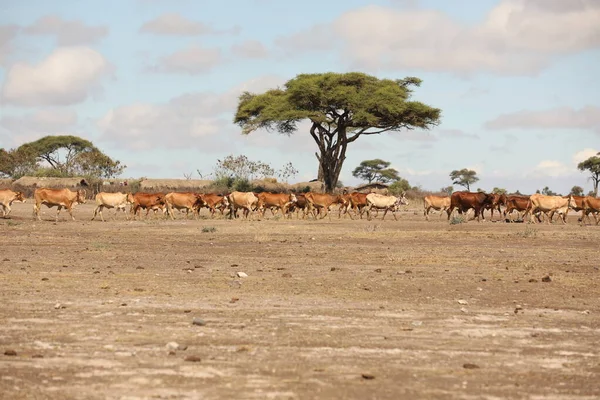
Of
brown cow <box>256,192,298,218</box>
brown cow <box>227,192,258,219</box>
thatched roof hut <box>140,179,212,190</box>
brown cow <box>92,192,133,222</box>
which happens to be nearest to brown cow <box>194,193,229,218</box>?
brown cow <box>227,192,258,219</box>

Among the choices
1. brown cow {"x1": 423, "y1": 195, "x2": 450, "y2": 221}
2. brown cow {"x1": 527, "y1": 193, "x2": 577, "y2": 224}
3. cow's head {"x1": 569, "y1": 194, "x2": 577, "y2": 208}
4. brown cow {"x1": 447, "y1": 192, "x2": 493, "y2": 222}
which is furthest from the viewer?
brown cow {"x1": 423, "y1": 195, "x2": 450, "y2": 221}

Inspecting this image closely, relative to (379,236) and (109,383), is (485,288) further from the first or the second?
(379,236)

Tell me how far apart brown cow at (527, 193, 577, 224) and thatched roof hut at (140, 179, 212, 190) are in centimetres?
3166

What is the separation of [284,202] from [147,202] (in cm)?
628

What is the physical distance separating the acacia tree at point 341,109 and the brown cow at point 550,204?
66.7 ft

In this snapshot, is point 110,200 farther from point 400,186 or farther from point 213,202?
point 400,186

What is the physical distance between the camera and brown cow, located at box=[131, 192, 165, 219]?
40562 mm

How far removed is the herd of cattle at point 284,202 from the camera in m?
38.8

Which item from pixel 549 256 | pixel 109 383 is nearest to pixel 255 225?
pixel 549 256

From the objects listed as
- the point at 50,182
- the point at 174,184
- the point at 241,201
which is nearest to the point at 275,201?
the point at 241,201

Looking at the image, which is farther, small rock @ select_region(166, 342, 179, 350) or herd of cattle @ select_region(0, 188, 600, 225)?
herd of cattle @ select_region(0, 188, 600, 225)

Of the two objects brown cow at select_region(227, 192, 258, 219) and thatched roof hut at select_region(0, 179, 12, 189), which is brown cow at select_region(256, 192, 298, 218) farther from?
thatched roof hut at select_region(0, 179, 12, 189)

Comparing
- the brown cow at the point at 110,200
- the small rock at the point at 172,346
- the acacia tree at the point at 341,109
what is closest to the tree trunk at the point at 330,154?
the acacia tree at the point at 341,109

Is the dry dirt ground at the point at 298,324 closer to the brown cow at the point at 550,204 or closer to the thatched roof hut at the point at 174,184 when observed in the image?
the brown cow at the point at 550,204
